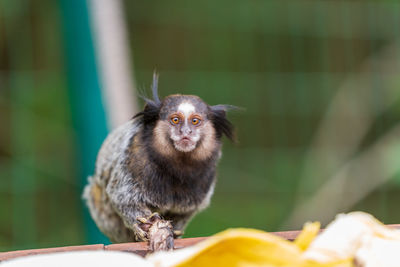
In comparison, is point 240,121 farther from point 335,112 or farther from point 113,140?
point 113,140

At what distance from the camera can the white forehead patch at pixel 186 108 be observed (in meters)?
1.81

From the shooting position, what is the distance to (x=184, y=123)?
5.91 ft

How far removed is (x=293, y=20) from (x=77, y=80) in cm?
171

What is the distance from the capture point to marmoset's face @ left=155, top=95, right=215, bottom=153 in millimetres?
1784

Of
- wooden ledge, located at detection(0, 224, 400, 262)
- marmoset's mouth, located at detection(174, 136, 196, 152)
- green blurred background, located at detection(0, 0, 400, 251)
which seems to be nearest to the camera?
wooden ledge, located at detection(0, 224, 400, 262)

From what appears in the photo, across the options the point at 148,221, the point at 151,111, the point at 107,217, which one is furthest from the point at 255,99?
the point at 148,221

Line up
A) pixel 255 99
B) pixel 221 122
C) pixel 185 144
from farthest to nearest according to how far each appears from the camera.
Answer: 1. pixel 255 99
2. pixel 221 122
3. pixel 185 144

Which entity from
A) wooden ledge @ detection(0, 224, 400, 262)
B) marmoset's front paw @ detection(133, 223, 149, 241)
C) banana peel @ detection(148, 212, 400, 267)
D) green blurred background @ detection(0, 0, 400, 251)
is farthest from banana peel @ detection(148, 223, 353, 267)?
green blurred background @ detection(0, 0, 400, 251)

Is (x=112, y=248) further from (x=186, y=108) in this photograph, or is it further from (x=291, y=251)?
(x=186, y=108)

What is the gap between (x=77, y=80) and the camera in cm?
259

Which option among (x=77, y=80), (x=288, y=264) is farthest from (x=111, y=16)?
(x=288, y=264)

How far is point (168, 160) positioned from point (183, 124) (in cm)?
13

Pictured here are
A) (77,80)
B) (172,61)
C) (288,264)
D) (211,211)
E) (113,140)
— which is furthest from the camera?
(172,61)

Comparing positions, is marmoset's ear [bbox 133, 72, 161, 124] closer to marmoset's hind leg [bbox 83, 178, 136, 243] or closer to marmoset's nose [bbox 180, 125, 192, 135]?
marmoset's nose [bbox 180, 125, 192, 135]
